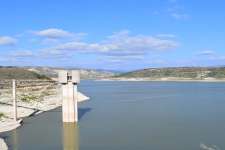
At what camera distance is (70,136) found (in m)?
34.8

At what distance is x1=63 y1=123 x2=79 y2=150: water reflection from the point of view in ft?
100

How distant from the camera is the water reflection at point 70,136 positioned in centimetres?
3051

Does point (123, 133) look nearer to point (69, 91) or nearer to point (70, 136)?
point (70, 136)

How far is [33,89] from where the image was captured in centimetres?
6756

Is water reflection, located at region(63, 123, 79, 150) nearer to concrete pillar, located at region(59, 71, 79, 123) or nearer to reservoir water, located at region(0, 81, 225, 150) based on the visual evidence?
reservoir water, located at region(0, 81, 225, 150)

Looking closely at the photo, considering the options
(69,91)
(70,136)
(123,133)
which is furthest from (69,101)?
(123,133)

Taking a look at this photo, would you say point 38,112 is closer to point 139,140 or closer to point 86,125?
point 86,125

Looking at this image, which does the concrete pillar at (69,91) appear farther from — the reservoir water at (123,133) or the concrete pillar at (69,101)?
the reservoir water at (123,133)

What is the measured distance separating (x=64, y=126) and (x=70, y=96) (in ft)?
10.8

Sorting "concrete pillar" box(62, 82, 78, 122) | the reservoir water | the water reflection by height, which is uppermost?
"concrete pillar" box(62, 82, 78, 122)

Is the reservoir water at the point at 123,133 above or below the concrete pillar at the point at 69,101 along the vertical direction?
below

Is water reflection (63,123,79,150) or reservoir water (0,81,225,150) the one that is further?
water reflection (63,123,79,150)

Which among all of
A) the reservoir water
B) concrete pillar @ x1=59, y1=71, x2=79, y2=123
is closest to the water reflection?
the reservoir water

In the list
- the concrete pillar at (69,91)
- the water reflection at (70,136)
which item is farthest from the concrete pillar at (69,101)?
the water reflection at (70,136)
